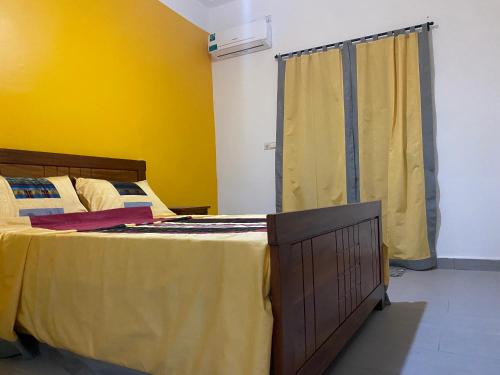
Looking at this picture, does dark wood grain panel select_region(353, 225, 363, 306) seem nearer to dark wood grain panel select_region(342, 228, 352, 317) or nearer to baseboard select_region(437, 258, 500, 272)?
dark wood grain panel select_region(342, 228, 352, 317)

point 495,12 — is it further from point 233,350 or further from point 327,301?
point 233,350

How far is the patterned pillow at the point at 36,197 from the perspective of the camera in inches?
72.8

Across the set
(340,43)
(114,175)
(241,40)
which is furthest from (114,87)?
(340,43)

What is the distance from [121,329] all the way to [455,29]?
10.5 ft

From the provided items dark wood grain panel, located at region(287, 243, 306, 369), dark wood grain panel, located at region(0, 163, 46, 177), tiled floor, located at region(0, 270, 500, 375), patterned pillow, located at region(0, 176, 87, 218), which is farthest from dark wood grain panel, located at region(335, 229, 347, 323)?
dark wood grain panel, located at region(0, 163, 46, 177)

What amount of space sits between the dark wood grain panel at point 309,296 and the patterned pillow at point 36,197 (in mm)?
1498

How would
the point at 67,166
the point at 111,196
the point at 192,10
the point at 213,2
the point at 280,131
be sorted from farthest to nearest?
the point at 213,2 → the point at 192,10 → the point at 280,131 → the point at 67,166 → the point at 111,196

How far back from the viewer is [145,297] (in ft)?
3.84

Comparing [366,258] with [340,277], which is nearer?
[340,277]

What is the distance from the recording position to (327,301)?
1.29 m

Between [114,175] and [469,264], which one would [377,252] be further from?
[114,175]

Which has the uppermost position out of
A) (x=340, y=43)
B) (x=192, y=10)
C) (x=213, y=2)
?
(x=213, y=2)

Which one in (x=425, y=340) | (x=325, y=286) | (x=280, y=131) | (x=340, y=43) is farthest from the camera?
(x=280, y=131)

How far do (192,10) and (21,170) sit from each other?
2.52 meters
